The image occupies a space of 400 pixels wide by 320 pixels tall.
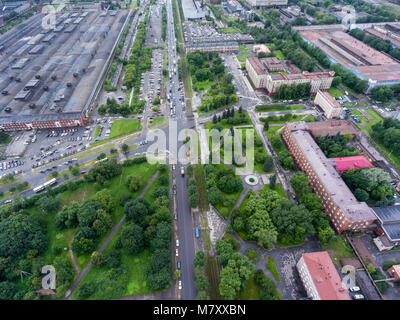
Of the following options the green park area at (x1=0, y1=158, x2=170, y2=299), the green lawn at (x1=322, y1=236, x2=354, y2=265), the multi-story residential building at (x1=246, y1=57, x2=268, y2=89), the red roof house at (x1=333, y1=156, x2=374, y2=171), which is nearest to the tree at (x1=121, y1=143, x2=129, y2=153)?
the green park area at (x1=0, y1=158, x2=170, y2=299)

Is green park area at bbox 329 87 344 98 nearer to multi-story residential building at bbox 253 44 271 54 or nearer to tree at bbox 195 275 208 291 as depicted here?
multi-story residential building at bbox 253 44 271 54

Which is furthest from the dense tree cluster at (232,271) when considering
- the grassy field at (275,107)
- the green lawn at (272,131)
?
the grassy field at (275,107)

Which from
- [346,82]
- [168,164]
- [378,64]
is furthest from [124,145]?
[378,64]

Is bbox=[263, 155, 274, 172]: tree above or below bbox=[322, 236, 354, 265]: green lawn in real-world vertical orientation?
above

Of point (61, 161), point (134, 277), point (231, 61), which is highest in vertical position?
point (231, 61)

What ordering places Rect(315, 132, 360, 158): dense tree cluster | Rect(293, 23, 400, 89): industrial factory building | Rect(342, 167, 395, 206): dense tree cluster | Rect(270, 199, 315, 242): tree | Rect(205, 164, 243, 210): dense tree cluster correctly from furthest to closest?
Rect(293, 23, 400, 89): industrial factory building, Rect(315, 132, 360, 158): dense tree cluster, Rect(205, 164, 243, 210): dense tree cluster, Rect(342, 167, 395, 206): dense tree cluster, Rect(270, 199, 315, 242): tree

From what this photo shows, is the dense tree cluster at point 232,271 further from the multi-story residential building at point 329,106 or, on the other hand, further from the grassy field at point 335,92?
the grassy field at point 335,92

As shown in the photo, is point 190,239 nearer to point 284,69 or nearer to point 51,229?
point 51,229
